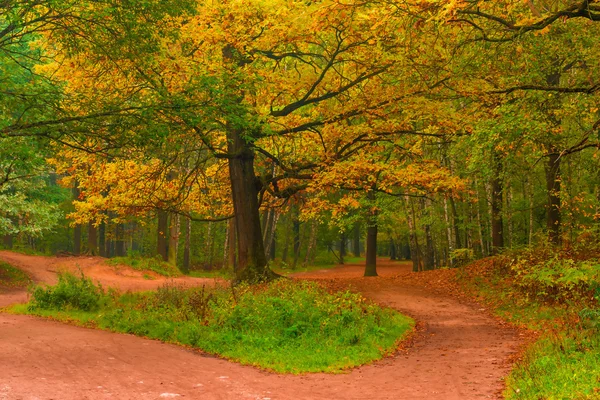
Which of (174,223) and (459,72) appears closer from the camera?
(459,72)

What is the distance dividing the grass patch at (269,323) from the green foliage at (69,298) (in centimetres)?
11

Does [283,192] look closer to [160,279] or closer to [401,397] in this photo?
[160,279]

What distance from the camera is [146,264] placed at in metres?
28.7

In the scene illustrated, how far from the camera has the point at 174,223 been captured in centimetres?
3297

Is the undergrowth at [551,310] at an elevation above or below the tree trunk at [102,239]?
below

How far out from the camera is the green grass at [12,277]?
24.1m

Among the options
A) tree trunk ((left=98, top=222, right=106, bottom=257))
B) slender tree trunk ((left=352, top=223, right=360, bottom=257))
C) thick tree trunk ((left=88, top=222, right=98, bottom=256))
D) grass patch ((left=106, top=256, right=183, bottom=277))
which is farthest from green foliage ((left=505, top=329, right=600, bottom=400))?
tree trunk ((left=98, top=222, right=106, bottom=257))

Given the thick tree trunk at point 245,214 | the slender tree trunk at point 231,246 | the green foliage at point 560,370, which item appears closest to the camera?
the green foliage at point 560,370

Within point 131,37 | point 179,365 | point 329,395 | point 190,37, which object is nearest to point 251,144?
point 190,37

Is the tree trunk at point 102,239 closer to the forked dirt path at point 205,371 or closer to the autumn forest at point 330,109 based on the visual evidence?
the autumn forest at point 330,109

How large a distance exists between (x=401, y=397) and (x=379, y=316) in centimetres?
522

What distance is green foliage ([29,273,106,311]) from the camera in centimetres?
1557

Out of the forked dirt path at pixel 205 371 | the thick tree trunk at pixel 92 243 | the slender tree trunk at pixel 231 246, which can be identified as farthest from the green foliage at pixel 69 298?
the thick tree trunk at pixel 92 243

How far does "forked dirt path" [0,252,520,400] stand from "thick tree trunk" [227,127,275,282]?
6644 mm
